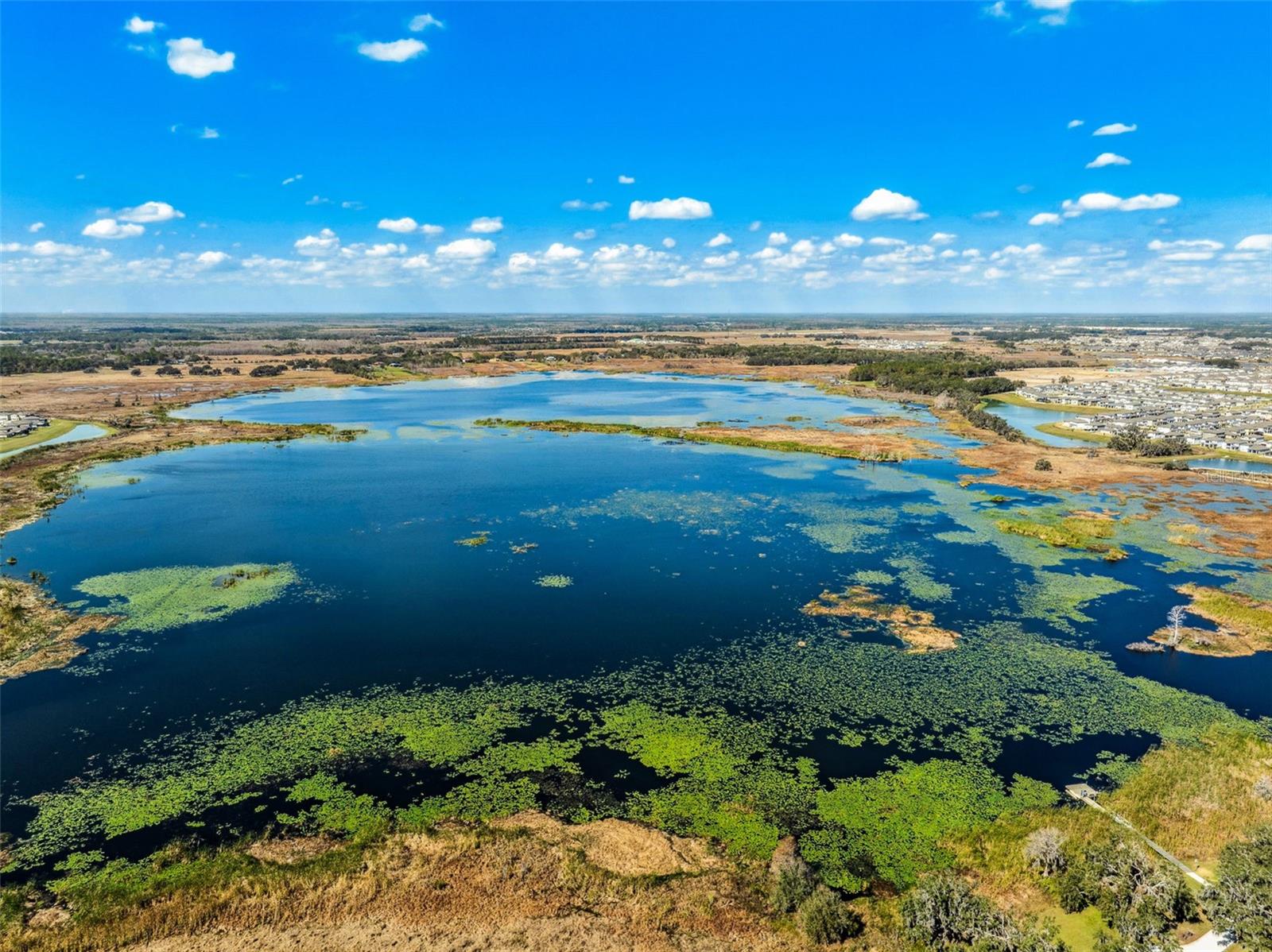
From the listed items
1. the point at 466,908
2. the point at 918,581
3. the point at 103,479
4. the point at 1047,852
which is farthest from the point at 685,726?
the point at 103,479

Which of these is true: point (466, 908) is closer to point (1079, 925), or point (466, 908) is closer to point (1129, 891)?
point (1079, 925)

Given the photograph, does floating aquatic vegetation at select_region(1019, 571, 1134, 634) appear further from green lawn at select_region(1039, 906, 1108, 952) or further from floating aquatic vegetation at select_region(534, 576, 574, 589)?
floating aquatic vegetation at select_region(534, 576, 574, 589)

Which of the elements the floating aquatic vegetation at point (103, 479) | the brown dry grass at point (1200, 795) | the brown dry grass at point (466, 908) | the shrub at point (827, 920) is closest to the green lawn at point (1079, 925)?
the brown dry grass at point (1200, 795)

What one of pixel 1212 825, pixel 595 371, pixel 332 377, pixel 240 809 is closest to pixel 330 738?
pixel 240 809

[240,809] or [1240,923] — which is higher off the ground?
[1240,923]

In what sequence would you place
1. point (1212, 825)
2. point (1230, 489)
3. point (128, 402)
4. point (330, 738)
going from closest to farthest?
point (1212, 825)
point (330, 738)
point (1230, 489)
point (128, 402)

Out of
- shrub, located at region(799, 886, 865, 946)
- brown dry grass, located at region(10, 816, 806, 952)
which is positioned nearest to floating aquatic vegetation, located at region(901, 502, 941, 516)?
brown dry grass, located at region(10, 816, 806, 952)

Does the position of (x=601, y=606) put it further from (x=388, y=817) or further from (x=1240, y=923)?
(x=1240, y=923)
